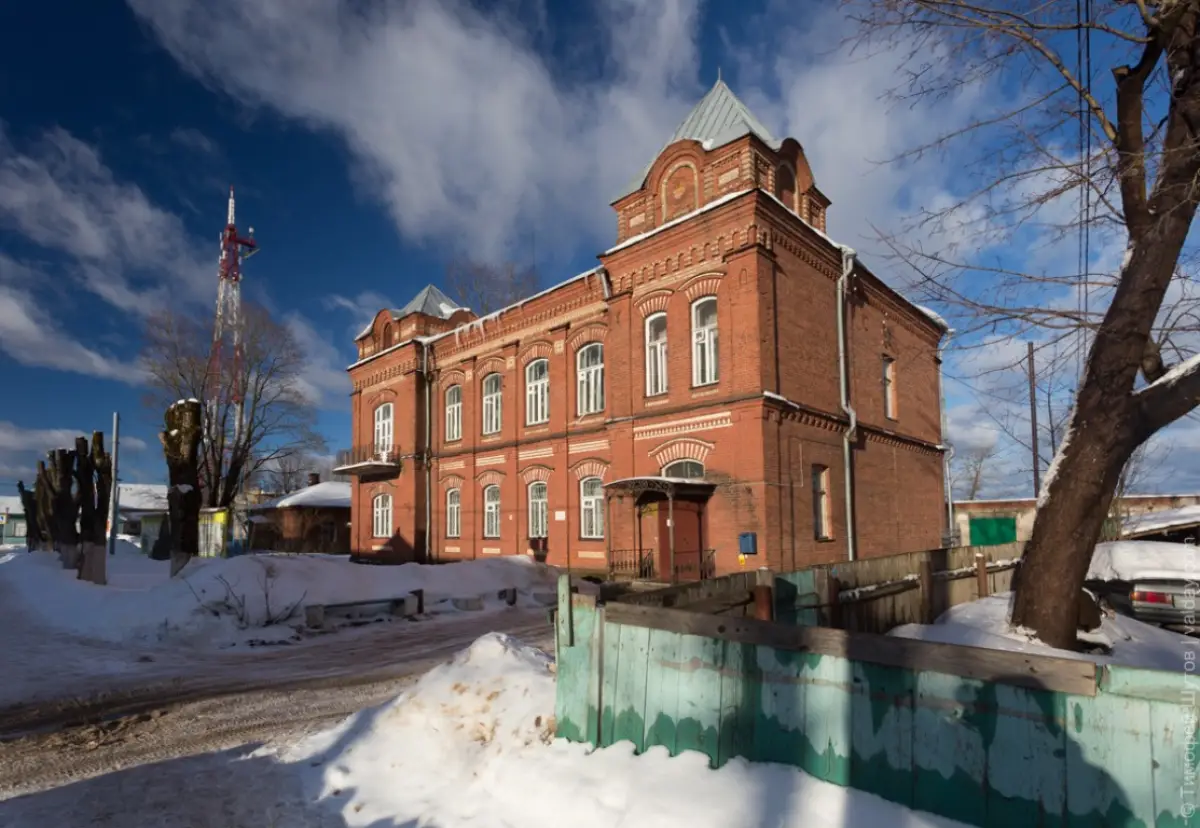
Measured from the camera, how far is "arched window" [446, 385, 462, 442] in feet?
84.8

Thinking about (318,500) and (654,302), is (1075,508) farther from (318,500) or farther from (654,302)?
(318,500)

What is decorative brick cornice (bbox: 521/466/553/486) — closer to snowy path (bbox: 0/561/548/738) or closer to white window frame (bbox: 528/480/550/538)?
white window frame (bbox: 528/480/550/538)

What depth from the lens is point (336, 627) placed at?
42.7ft

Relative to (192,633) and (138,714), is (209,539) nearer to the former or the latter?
(192,633)

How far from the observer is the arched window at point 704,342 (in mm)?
17203

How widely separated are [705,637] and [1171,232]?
5.61 meters

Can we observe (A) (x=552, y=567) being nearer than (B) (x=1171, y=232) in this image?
No

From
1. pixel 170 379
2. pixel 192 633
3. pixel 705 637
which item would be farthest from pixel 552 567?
pixel 170 379

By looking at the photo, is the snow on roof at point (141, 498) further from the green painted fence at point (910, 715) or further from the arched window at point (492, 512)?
the green painted fence at point (910, 715)

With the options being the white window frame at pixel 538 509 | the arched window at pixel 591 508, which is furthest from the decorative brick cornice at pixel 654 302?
the white window frame at pixel 538 509

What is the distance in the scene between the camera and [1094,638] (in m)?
6.89

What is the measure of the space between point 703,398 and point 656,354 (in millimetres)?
2152

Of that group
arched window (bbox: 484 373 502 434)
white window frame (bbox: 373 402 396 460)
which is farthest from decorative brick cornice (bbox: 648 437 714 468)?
white window frame (bbox: 373 402 396 460)

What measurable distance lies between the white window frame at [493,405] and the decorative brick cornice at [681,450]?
795 cm
